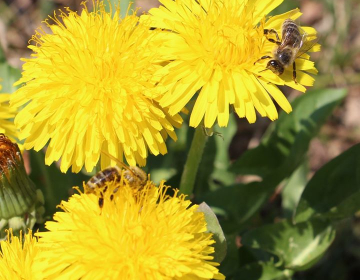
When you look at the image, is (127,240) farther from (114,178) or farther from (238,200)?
(238,200)

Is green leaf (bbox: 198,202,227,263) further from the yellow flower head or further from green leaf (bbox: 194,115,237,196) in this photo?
green leaf (bbox: 194,115,237,196)

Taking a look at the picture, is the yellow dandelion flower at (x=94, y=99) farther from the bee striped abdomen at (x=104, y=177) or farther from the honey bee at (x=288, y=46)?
the honey bee at (x=288, y=46)

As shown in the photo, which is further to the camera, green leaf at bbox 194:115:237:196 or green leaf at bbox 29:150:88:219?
green leaf at bbox 194:115:237:196

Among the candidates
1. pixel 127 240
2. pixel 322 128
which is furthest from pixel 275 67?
pixel 322 128

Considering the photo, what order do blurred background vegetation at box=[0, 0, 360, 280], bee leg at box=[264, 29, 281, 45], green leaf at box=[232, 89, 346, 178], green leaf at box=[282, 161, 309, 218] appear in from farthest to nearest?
green leaf at box=[282, 161, 309, 218] → blurred background vegetation at box=[0, 0, 360, 280] → green leaf at box=[232, 89, 346, 178] → bee leg at box=[264, 29, 281, 45]

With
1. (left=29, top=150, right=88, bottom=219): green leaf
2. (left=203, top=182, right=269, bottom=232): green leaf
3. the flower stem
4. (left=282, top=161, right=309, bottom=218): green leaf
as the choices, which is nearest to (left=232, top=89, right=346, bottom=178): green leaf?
(left=203, top=182, right=269, bottom=232): green leaf

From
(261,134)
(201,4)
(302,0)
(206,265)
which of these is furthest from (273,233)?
(302,0)
